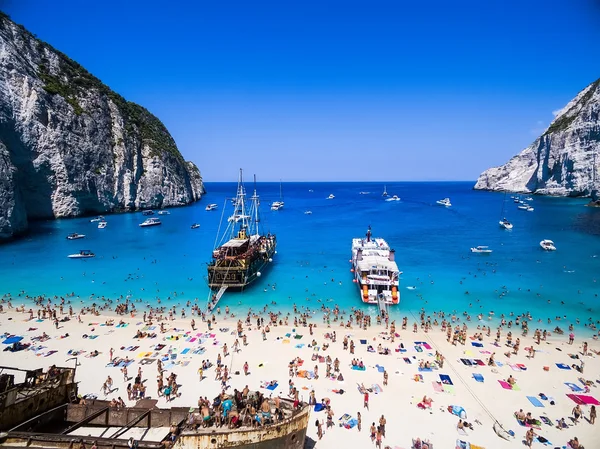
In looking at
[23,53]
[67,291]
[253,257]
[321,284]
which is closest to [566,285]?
[321,284]

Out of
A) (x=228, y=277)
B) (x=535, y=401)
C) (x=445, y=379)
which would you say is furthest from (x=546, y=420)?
(x=228, y=277)

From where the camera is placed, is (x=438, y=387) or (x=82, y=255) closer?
(x=438, y=387)

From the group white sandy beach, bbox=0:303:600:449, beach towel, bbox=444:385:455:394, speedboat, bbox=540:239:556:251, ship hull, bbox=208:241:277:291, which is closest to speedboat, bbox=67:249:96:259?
white sandy beach, bbox=0:303:600:449

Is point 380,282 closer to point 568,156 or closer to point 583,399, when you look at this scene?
point 583,399

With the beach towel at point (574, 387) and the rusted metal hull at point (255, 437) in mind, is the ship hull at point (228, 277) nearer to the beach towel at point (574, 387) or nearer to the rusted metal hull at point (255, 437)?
the beach towel at point (574, 387)

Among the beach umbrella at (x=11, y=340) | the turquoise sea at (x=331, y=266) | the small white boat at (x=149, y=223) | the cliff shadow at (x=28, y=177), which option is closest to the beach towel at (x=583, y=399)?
the turquoise sea at (x=331, y=266)

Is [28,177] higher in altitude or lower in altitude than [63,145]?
lower

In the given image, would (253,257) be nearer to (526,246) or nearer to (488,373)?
(488,373)
